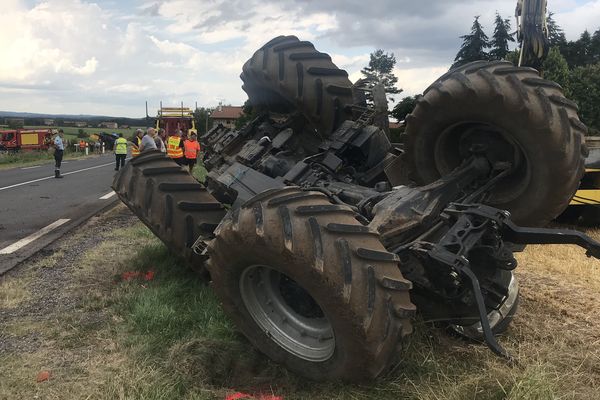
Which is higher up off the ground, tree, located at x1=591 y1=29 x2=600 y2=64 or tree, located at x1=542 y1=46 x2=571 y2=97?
tree, located at x1=591 y1=29 x2=600 y2=64

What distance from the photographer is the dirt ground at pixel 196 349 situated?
2941mm

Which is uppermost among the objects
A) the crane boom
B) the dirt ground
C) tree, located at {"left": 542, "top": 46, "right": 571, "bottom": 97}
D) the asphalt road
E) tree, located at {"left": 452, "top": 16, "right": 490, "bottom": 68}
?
tree, located at {"left": 452, "top": 16, "right": 490, "bottom": 68}

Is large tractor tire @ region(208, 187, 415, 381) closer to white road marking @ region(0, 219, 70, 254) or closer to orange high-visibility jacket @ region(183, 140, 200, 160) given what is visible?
white road marking @ region(0, 219, 70, 254)

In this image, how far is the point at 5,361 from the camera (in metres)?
3.40

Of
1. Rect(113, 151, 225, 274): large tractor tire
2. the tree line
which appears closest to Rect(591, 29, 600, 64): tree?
the tree line

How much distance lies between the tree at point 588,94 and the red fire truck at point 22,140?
39203 millimetres

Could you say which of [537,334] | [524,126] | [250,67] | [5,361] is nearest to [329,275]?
[524,126]

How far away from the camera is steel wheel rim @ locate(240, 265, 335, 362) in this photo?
3.23 meters

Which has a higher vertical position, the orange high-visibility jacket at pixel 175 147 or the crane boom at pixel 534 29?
the crane boom at pixel 534 29

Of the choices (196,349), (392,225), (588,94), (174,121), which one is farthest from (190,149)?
(588,94)

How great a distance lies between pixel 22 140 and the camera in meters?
45.7

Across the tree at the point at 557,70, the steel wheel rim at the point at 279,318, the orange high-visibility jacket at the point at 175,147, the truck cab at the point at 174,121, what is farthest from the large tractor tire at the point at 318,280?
the tree at the point at 557,70

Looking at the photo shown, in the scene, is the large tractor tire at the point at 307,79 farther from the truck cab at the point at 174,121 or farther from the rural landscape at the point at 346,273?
the truck cab at the point at 174,121

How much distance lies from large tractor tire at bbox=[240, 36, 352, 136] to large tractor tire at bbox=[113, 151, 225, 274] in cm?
147
